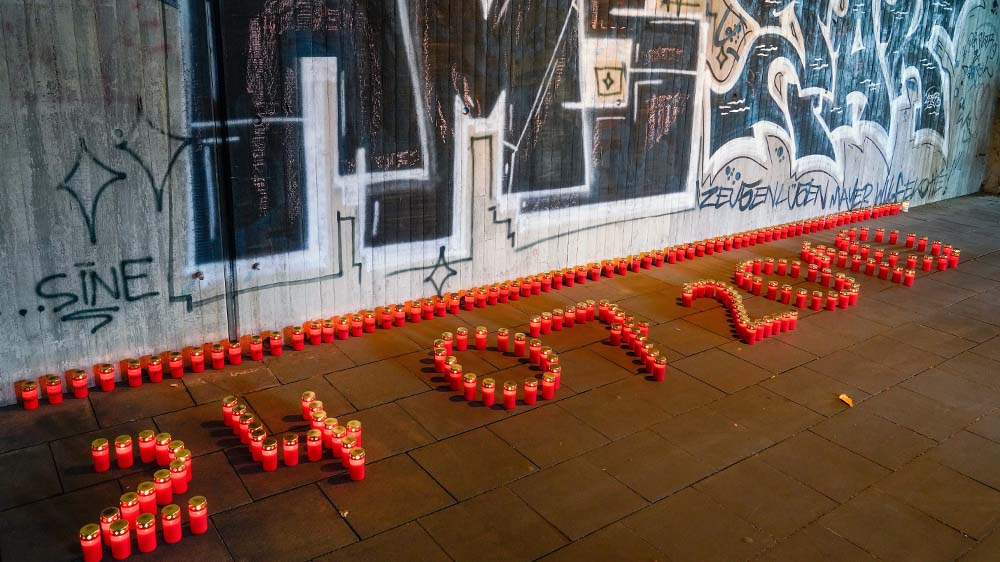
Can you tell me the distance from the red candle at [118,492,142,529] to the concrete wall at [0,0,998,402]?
6.74ft

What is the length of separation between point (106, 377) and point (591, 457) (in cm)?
352

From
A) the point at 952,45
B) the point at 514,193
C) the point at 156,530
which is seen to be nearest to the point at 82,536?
the point at 156,530

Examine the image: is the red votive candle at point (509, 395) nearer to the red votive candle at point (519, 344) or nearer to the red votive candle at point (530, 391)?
the red votive candle at point (530, 391)

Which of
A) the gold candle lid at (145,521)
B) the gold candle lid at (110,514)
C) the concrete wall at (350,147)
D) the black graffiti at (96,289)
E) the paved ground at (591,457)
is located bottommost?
the paved ground at (591,457)

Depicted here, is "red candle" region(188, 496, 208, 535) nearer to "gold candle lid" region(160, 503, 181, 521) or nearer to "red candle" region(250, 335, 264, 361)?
"gold candle lid" region(160, 503, 181, 521)

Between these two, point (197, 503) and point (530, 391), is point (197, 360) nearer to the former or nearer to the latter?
point (197, 503)

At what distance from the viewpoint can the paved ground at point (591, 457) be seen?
12.9 ft

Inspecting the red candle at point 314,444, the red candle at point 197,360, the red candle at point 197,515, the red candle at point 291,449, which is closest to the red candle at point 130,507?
the red candle at point 197,515

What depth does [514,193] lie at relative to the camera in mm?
7586

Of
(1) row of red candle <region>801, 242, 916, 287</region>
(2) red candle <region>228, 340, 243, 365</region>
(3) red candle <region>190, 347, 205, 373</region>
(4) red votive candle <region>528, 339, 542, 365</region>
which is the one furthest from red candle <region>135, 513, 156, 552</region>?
(1) row of red candle <region>801, 242, 916, 287</region>

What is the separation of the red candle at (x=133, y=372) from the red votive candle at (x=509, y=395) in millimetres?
2710

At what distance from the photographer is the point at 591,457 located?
4750mm

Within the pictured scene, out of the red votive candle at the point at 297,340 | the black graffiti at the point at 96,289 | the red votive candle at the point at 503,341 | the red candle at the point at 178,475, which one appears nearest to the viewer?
the red candle at the point at 178,475

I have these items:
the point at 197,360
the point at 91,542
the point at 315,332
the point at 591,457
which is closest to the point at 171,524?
the point at 91,542
